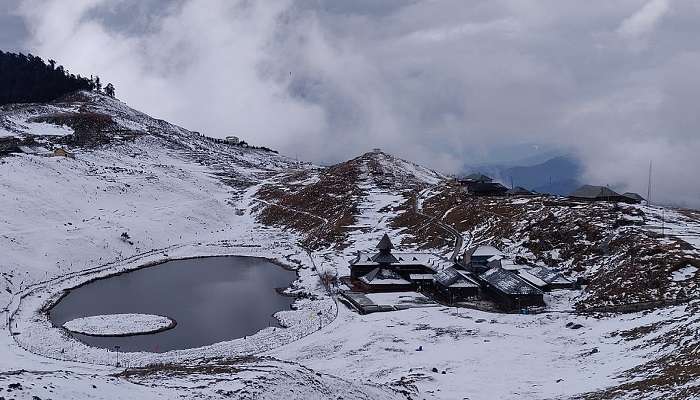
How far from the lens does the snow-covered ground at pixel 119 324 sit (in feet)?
148

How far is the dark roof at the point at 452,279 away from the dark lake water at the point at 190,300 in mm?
14347

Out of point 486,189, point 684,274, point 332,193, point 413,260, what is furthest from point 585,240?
point 332,193

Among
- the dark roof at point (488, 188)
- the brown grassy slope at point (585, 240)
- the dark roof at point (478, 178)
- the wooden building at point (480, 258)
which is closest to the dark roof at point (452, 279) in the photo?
the wooden building at point (480, 258)

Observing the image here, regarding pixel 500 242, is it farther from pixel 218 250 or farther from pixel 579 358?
pixel 218 250

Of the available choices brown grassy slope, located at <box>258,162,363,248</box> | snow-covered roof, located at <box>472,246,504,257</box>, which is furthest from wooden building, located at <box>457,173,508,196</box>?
snow-covered roof, located at <box>472,246,504,257</box>

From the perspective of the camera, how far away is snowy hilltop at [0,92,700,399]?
26.9 meters

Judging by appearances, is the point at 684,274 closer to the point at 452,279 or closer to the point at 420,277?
the point at 452,279

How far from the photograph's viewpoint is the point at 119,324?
154 feet

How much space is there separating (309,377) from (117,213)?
241 ft

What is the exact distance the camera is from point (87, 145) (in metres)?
136

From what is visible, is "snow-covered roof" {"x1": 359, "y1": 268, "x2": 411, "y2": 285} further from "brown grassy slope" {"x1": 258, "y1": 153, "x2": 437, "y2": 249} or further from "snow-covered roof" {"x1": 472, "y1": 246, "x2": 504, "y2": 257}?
"brown grassy slope" {"x1": 258, "y1": 153, "x2": 437, "y2": 249}

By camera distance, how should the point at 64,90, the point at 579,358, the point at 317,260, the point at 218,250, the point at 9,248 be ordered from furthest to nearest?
the point at 64,90 → the point at 218,250 → the point at 317,260 → the point at 9,248 → the point at 579,358

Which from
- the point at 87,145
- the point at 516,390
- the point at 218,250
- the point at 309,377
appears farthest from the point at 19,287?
the point at 87,145

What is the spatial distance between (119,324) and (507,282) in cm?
3225
